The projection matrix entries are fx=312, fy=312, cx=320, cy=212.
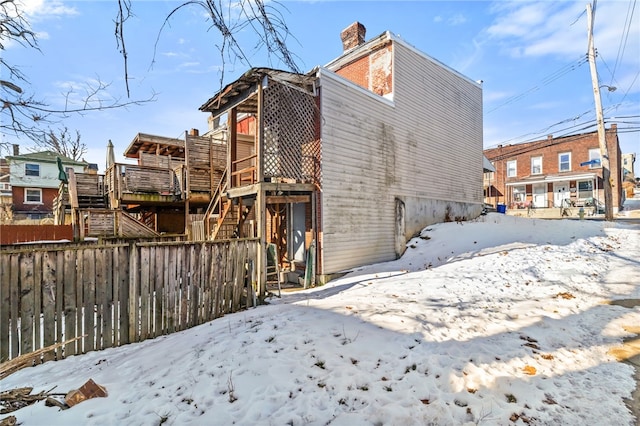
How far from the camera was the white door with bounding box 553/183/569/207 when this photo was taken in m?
29.5

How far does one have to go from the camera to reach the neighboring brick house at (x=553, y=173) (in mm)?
28359

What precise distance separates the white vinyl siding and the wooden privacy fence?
4.37 m

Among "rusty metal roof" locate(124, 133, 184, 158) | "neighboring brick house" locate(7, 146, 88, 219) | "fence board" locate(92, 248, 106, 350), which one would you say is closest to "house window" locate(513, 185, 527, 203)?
"rusty metal roof" locate(124, 133, 184, 158)

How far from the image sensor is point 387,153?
37.9 feet

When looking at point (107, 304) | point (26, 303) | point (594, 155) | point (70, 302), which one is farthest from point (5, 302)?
point (594, 155)

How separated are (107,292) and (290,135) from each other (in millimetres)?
6414

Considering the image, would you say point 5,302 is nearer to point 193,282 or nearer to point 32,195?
point 193,282

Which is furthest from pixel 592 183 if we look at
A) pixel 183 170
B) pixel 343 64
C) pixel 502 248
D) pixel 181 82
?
pixel 181 82

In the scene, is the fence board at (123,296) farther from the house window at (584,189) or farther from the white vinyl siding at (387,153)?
the house window at (584,189)

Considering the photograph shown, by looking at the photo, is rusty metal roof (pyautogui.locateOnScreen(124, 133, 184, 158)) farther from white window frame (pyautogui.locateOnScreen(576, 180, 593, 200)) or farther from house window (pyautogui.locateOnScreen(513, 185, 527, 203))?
white window frame (pyautogui.locateOnScreen(576, 180, 593, 200))

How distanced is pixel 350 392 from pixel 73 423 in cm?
247

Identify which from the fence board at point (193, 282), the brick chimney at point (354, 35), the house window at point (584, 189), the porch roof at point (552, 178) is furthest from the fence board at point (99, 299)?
the house window at point (584, 189)

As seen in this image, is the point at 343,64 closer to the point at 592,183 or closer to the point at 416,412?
the point at 416,412

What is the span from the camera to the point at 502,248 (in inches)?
428
